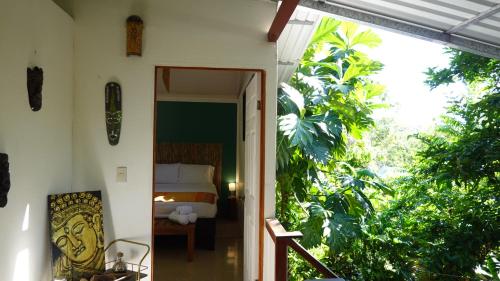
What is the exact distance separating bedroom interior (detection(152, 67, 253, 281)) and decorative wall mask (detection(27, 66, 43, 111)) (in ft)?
8.53

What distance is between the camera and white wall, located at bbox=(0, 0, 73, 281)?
1.80m

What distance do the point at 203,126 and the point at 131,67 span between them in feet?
13.1

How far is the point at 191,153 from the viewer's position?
21.7 feet

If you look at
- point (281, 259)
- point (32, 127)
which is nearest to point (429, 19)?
point (281, 259)

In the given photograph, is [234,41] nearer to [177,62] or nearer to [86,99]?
[177,62]

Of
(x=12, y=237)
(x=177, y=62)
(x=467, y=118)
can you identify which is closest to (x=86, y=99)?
(x=177, y=62)

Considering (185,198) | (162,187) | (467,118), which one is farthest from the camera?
(162,187)

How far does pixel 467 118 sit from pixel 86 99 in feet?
11.9

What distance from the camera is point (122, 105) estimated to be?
2.66 metres

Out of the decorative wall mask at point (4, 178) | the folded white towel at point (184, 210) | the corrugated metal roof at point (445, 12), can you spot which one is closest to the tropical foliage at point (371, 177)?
the corrugated metal roof at point (445, 12)

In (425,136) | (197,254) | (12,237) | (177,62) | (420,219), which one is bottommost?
(197,254)

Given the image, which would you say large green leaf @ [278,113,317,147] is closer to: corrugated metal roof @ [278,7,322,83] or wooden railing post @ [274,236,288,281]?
corrugated metal roof @ [278,7,322,83]

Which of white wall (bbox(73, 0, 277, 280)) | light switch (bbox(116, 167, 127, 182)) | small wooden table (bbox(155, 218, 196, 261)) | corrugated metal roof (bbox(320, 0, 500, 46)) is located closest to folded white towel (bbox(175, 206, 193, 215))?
small wooden table (bbox(155, 218, 196, 261))

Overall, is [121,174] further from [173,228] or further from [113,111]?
[173,228]
